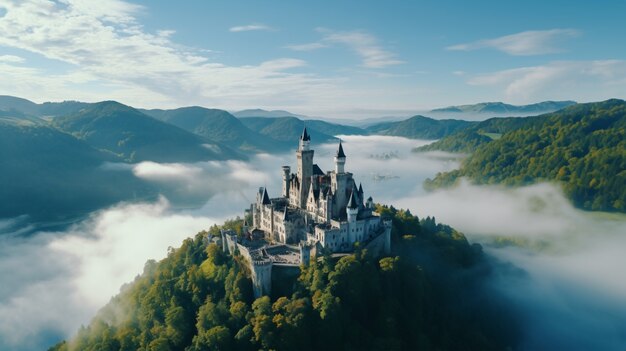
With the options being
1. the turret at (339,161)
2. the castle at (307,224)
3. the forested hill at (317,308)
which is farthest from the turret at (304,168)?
the forested hill at (317,308)

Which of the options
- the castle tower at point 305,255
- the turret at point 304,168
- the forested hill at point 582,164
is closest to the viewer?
Result: the castle tower at point 305,255

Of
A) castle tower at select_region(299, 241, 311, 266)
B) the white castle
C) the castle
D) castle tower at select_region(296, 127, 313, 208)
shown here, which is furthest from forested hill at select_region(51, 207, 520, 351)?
castle tower at select_region(296, 127, 313, 208)

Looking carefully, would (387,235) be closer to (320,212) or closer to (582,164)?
(320,212)

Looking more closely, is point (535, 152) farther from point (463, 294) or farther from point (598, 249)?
point (463, 294)

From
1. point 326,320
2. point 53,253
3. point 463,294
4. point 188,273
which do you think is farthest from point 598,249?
point 53,253

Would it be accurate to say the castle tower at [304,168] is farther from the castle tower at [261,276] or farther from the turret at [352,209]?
the castle tower at [261,276]

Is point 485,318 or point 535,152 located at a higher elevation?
point 535,152

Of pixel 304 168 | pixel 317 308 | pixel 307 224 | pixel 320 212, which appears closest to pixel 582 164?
pixel 304 168

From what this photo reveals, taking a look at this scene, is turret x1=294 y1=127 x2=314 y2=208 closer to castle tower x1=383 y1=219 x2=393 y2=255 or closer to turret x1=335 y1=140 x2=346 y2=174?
turret x1=335 y1=140 x2=346 y2=174

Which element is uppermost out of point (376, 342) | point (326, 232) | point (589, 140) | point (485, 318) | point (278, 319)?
point (589, 140)
